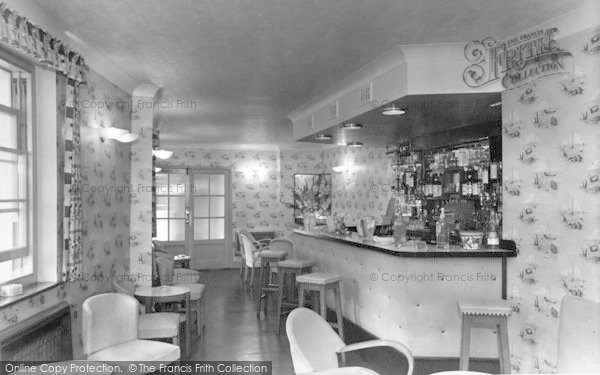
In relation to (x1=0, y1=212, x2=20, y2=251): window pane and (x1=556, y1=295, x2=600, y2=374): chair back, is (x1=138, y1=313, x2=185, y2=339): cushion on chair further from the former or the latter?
(x1=556, y1=295, x2=600, y2=374): chair back

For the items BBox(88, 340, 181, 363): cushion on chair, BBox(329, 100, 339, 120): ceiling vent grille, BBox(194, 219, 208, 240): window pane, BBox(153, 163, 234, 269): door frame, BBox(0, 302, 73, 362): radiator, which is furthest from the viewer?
BBox(194, 219, 208, 240): window pane

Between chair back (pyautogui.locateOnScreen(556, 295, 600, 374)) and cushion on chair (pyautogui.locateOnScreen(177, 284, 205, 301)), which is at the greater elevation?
chair back (pyautogui.locateOnScreen(556, 295, 600, 374))

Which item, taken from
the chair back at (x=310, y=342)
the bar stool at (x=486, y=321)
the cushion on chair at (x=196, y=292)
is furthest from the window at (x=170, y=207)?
the chair back at (x=310, y=342)

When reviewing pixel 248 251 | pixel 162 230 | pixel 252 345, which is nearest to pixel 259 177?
pixel 162 230

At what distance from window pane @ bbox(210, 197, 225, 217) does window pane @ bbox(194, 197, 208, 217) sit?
0.44 feet

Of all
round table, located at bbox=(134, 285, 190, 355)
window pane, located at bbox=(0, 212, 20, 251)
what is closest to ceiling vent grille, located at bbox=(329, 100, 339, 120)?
round table, located at bbox=(134, 285, 190, 355)

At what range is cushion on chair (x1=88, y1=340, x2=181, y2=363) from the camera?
10.2ft

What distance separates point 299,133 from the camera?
23.0 feet

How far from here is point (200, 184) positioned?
34.9 ft

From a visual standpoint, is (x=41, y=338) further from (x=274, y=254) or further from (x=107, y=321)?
(x=274, y=254)

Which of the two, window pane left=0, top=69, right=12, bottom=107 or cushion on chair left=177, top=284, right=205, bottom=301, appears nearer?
window pane left=0, top=69, right=12, bottom=107

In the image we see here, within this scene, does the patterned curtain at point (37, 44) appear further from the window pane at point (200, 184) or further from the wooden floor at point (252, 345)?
the window pane at point (200, 184)

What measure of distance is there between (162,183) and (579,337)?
9.11m

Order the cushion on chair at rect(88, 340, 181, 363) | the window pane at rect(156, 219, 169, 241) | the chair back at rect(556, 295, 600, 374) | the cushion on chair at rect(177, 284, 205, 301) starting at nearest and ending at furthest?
the chair back at rect(556, 295, 600, 374)
the cushion on chair at rect(88, 340, 181, 363)
the cushion on chair at rect(177, 284, 205, 301)
the window pane at rect(156, 219, 169, 241)
